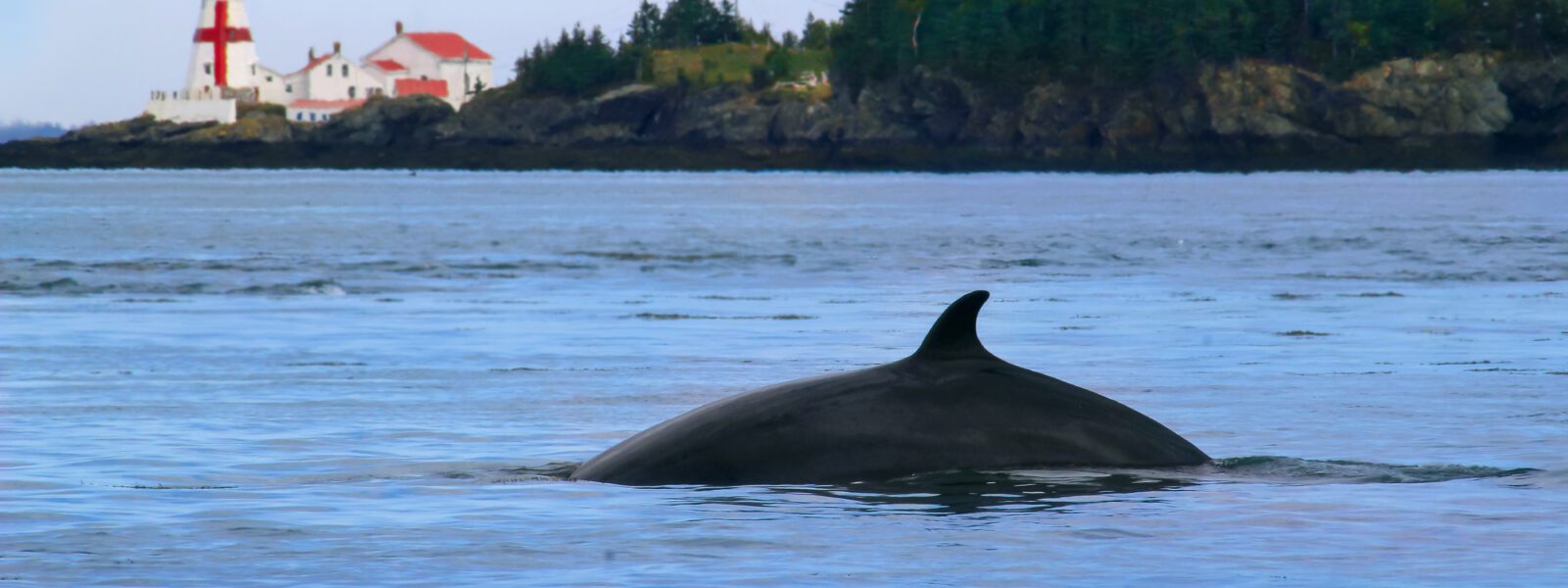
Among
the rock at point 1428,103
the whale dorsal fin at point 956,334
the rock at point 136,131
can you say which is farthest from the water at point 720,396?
the rock at point 136,131

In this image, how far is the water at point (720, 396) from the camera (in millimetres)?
7555

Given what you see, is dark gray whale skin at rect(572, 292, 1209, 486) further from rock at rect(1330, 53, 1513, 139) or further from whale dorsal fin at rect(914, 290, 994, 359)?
rock at rect(1330, 53, 1513, 139)

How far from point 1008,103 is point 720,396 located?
143376mm

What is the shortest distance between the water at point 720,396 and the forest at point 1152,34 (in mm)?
115429

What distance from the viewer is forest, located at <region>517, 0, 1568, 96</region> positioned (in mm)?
150375

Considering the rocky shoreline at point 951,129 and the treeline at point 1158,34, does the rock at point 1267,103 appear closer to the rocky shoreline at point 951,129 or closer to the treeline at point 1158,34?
the rocky shoreline at point 951,129

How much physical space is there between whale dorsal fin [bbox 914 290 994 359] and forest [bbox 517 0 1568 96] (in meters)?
143

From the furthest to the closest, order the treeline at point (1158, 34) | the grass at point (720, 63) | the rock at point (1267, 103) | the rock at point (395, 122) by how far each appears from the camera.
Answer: the grass at point (720, 63) < the rock at point (395, 122) < the treeline at point (1158, 34) < the rock at point (1267, 103)

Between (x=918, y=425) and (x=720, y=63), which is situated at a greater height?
(x=720, y=63)

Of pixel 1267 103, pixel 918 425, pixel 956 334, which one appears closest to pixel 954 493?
pixel 918 425

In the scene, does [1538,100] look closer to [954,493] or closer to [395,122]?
[395,122]

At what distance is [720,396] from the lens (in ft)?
45.4

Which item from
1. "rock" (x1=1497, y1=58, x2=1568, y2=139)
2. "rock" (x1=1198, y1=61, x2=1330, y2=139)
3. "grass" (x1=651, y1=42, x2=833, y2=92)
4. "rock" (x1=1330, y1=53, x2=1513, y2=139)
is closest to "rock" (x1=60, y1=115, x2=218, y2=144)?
"grass" (x1=651, y1=42, x2=833, y2=92)

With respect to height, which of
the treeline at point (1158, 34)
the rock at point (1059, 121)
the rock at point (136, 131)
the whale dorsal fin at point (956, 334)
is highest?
the treeline at point (1158, 34)
